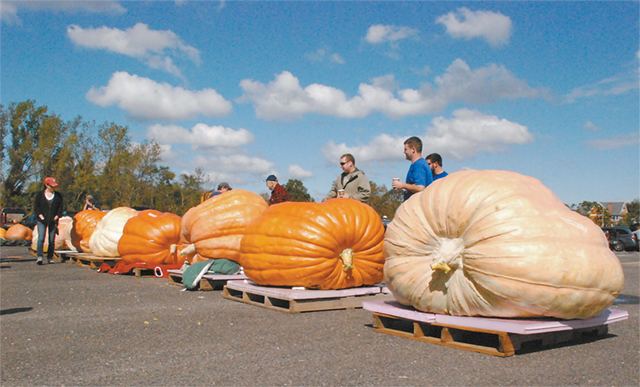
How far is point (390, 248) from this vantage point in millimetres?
5105

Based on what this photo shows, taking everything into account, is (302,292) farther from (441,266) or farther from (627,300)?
(627,300)

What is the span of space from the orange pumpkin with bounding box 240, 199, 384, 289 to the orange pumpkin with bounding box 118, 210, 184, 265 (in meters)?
3.26

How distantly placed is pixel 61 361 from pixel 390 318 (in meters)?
2.73

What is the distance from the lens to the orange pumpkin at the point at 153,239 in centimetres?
964

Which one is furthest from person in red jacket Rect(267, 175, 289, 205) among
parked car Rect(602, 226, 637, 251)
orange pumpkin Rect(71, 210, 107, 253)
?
parked car Rect(602, 226, 637, 251)

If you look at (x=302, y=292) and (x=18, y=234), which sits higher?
(x=18, y=234)

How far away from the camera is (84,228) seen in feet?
43.4

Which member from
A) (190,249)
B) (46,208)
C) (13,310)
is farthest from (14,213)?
(13,310)

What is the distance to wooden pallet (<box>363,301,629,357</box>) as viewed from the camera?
13.9ft

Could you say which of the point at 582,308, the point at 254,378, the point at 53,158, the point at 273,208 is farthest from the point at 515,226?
the point at 53,158

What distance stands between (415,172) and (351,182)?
Answer: 4.54ft

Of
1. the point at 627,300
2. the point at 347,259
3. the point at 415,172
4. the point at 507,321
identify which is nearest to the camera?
the point at 507,321

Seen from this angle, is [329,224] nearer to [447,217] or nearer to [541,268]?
[447,217]

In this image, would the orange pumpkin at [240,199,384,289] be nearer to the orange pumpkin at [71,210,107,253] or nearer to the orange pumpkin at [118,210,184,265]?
the orange pumpkin at [118,210,184,265]
